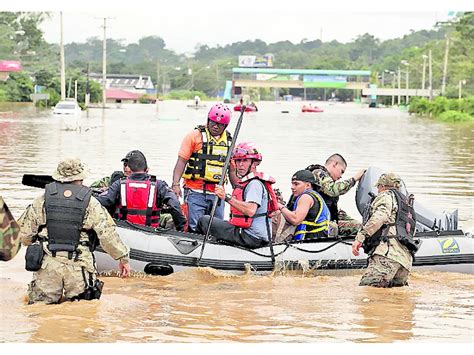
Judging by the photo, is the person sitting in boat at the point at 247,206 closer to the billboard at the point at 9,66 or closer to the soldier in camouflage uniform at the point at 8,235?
the soldier in camouflage uniform at the point at 8,235

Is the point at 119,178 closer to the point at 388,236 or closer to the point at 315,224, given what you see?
the point at 315,224

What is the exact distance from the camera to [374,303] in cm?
900

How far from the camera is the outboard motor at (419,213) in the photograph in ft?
36.0

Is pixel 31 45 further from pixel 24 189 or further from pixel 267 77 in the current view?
pixel 24 189

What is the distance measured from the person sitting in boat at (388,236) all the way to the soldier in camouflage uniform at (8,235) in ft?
13.3

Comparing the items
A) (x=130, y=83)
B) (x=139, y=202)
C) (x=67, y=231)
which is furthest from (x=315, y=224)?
(x=130, y=83)

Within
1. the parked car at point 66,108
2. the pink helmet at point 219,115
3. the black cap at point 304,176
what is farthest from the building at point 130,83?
the black cap at point 304,176

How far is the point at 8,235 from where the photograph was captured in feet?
18.4

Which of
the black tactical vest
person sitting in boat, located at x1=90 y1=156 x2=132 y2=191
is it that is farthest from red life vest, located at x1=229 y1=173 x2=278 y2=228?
the black tactical vest

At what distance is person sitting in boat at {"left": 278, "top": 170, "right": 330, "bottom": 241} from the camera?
33.2 feet

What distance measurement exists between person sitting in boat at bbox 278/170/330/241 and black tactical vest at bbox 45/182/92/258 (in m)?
2.86

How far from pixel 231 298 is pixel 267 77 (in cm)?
16451

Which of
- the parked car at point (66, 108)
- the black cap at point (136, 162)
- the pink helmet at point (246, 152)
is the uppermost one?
the pink helmet at point (246, 152)

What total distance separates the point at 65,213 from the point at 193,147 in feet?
10.5
